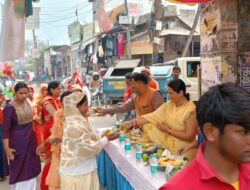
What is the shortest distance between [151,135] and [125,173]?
0.45 meters

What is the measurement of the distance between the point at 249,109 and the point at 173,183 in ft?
1.14

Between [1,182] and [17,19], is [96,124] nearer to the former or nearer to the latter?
[1,182]

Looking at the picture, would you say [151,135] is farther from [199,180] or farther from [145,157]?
[199,180]

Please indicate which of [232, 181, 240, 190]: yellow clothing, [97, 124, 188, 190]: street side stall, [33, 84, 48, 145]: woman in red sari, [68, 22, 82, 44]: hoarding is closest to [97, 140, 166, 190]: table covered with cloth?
[97, 124, 188, 190]: street side stall

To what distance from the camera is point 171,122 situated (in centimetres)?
319

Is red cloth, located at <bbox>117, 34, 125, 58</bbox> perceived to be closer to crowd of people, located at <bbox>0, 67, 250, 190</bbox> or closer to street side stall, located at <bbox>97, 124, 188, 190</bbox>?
crowd of people, located at <bbox>0, 67, 250, 190</bbox>

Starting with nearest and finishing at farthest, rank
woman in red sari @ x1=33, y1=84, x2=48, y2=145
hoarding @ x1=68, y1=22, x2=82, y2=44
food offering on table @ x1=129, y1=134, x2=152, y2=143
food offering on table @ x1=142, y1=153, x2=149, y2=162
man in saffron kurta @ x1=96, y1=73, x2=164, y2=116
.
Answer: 1. food offering on table @ x1=142, y1=153, x2=149, y2=162
2. food offering on table @ x1=129, y1=134, x2=152, y2=143
3. man in saffron kurta @ x1=96, y1=73, x2=164, y2=116
4. woman in red sari @ x1=33, y1=84, x2=48, y2=145
5. hoarding @ x1=68, y1=22, x2=82, y2=44

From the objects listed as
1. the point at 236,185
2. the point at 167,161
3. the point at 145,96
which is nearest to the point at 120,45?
the point at 145,96

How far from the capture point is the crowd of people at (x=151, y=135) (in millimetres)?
1142

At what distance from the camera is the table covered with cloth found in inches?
107

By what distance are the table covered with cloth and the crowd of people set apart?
0.29 metres

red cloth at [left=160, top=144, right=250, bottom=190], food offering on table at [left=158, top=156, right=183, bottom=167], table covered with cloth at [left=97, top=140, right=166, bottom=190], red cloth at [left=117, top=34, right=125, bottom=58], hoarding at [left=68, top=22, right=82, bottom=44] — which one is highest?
hoarding at [left=68, top=22, right=82, bottom=44]

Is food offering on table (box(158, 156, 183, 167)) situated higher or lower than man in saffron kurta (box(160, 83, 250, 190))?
lower

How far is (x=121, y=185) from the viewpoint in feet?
12.3
